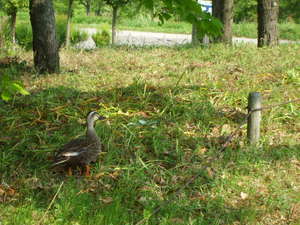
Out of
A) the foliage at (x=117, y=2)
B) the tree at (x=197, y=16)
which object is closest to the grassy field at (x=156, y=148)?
the tree at (x=197, y=16)

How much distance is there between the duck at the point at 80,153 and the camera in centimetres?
507

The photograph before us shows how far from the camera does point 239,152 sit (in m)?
5.71

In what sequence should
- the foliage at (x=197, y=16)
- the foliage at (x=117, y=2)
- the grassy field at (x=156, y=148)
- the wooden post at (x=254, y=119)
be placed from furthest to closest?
the foliage at (x=117, y=2)
the wooden post at (x=254, y=119)
the grassy field at (x=156, y=148)
the foliage at (x=197, y=16)

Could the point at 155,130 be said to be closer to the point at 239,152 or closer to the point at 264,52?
the point at 239,152

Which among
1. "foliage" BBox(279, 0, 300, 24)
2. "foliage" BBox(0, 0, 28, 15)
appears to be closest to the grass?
"foliage" BBox(279, 0, 300, 24)

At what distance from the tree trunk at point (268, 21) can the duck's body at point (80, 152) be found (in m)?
7.09

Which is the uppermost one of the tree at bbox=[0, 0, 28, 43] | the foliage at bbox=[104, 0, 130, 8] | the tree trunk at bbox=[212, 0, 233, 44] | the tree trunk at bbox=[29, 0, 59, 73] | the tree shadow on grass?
the foliage at bbox=[104, 0, 130, 8]

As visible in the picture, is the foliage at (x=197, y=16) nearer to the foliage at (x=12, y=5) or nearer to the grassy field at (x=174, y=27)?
the foliage at (x=12, y=5)

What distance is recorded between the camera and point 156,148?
18.7 feet

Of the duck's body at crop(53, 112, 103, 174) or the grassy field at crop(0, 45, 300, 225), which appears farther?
the duck's body at crop(53, 112, 103, 174)

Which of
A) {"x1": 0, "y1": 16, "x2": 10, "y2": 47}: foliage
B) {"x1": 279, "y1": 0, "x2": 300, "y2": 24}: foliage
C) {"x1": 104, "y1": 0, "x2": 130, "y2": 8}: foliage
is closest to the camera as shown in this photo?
{"x1": 0, "y1": 16, "x2": 10, "y2": 47}: foliage

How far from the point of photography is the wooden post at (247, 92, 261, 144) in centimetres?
559

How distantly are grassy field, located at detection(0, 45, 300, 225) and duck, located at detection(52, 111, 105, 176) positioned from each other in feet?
0.59

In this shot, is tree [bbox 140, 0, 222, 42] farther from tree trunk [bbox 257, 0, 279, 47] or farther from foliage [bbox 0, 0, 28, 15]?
foliage [bbox 0, 0, 28, 15]
